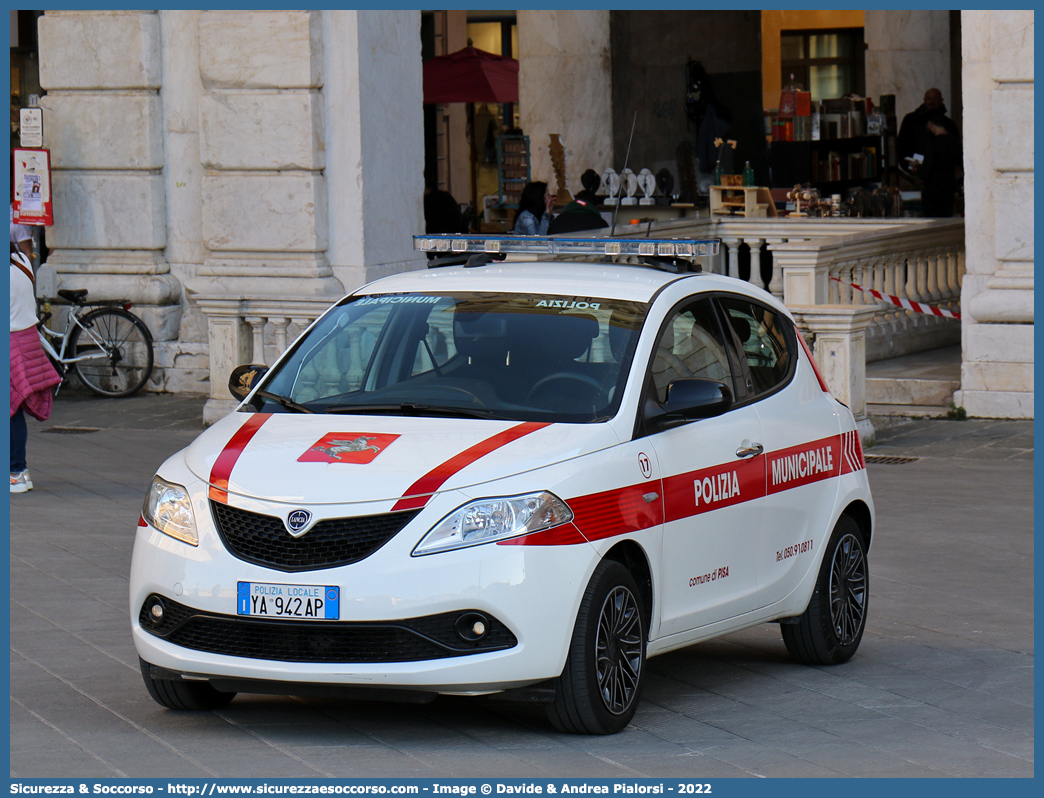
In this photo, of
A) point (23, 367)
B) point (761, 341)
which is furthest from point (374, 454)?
point (23, 367)

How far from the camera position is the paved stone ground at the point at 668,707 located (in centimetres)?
560

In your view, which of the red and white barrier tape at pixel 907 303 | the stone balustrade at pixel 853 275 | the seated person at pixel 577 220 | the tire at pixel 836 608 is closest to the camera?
the tire at pixel 836 608

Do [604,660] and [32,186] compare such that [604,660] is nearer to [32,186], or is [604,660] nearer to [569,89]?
[32,186]

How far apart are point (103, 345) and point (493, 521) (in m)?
11.0

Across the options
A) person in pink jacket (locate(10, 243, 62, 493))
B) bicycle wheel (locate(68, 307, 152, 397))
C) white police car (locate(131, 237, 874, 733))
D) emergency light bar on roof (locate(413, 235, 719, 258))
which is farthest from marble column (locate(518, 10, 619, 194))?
white police car (locate(131, 237, 874, 733))

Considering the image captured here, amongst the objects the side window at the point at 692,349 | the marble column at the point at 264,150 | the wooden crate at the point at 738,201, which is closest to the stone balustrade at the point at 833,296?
the marble column at the point at 264,150

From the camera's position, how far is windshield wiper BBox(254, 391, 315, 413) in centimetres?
652

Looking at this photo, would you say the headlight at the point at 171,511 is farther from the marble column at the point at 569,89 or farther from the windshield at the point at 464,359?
the marble column at the point at 569,89

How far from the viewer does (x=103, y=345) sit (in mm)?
15984

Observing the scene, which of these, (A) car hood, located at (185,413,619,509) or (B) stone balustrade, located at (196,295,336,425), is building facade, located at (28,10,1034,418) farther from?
(A) car hood, located at (185,413,619,509)

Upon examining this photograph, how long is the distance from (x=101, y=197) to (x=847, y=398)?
7.28 metres

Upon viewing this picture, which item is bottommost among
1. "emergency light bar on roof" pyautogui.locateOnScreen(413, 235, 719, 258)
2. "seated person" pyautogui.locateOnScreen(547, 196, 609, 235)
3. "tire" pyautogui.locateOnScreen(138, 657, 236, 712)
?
"tire" pyautogui.locateOnScreen(138, 657, 236, 712)

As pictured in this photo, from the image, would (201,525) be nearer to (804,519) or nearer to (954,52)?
(804,519)

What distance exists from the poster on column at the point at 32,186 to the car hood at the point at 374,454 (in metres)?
10.3
